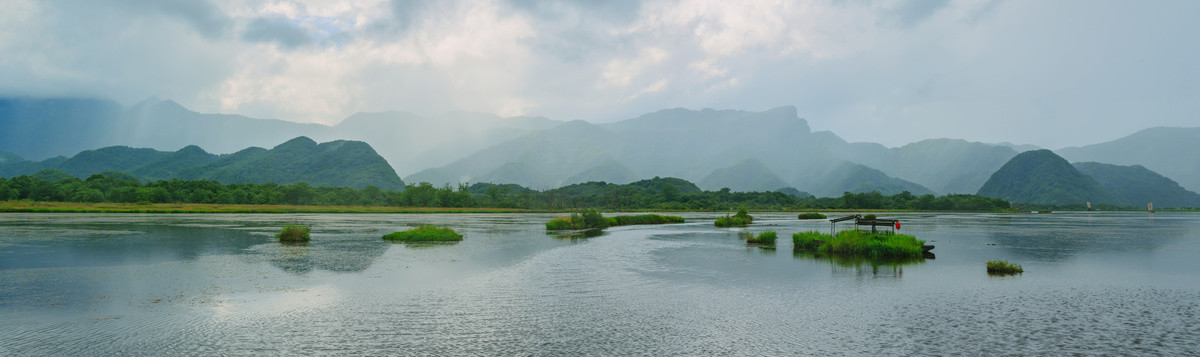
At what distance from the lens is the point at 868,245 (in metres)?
30.3

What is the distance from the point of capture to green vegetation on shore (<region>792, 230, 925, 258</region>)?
29703 mm

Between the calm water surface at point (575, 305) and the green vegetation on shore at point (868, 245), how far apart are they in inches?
68.4

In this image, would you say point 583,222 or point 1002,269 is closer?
point 1002,269

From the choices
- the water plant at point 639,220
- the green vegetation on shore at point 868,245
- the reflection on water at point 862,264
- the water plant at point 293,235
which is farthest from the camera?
the water plant at point 639,220

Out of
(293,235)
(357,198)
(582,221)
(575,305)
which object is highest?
(357,198)

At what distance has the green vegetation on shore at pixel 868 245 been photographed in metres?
29.7

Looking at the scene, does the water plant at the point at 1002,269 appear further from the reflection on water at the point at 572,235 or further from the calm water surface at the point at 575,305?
the reflection on water at the point at 572,235

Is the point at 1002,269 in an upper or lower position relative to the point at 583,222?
lower

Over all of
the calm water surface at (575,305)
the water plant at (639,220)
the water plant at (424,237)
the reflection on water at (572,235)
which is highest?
the water plant at (639,220)

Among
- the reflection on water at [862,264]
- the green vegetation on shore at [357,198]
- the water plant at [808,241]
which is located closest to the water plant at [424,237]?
the water plant at [808,241]

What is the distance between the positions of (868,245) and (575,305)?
21596mm

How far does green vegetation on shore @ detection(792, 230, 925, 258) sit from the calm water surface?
5.70 feet

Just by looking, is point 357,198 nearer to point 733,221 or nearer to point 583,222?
point 583,222

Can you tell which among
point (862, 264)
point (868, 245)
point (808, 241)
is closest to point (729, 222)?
point (808, 241)
